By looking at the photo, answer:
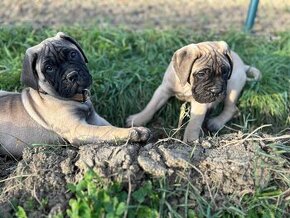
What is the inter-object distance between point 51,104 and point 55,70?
37 cm

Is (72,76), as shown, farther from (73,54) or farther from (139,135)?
(139,135)

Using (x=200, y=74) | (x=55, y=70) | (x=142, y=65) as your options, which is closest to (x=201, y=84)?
(x=200, y=74)

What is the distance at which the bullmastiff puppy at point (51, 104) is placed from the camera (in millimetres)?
4672

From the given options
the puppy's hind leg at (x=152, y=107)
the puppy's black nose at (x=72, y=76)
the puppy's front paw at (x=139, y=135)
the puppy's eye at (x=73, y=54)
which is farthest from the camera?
the puppy's hind leg at (x=152, y=107)

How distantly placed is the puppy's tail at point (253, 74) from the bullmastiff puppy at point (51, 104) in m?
2.10

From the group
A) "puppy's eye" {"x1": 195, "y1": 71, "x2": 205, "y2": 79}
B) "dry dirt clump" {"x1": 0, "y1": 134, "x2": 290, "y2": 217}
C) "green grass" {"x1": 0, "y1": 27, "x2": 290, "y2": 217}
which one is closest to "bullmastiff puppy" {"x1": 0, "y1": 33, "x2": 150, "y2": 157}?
"dry dirt clump" {"x1": 0, "y1": 134, "x2": 290, "y2": 217}

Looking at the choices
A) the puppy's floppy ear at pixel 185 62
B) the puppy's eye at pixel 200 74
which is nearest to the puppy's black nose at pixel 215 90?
the puppy's eye at pixel 200 74

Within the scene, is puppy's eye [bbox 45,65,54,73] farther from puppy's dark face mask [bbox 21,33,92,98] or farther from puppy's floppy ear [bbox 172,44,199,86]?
puppy's floppy ear [bbox 172,44,199,86]

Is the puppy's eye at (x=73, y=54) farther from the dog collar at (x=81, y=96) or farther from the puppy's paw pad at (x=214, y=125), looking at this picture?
the puppy's paw pad at (x=214, y=125)

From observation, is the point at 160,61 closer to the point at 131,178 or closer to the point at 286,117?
the point at 286,117

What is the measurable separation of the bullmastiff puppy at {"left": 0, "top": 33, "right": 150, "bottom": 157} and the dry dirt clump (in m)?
0.52

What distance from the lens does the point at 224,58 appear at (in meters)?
5.10

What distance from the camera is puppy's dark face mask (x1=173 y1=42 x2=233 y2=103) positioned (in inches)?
196

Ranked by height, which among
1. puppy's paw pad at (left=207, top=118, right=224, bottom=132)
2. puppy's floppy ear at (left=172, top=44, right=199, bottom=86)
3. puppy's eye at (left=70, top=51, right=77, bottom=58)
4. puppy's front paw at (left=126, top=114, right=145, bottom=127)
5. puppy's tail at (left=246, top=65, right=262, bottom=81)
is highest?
puppy's eye at (left=70, top=51, right=77, bottom=58)
